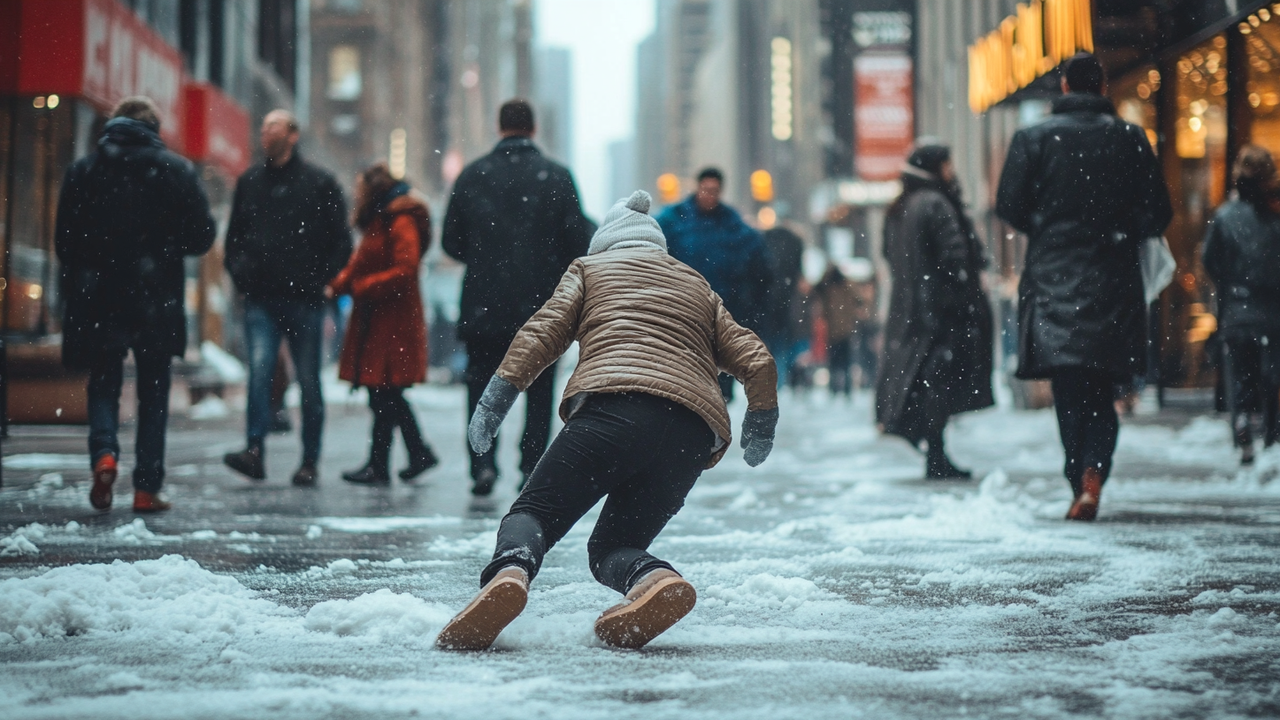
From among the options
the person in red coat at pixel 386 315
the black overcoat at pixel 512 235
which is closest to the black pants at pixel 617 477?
the black overcoat at pixel 512 235

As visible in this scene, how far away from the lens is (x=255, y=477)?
28.2 feet

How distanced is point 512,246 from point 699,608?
11.1 feet

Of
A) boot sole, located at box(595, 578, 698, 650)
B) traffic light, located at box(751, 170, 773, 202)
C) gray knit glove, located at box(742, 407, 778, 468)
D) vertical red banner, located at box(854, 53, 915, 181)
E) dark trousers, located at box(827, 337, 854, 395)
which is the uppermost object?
vertical red banner, located at box(854, 53, 915, 181)

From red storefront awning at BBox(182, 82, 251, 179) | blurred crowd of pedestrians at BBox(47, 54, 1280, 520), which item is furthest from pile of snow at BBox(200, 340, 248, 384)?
blurred crowd of pedestrians at BBox(47, 54, 1280, 520)

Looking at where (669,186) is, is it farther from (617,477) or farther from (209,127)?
(617,477)

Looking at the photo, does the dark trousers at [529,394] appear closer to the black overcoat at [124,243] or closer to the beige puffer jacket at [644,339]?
the black overcoat at [124,243]

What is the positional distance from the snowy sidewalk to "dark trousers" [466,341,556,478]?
0.36 m

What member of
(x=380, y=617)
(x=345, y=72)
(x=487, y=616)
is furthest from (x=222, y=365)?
(x=345, y=72)

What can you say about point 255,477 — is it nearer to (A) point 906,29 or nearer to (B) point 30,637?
(B) point 30,637

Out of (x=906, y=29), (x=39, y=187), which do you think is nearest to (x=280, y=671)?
(x=39, y=187)

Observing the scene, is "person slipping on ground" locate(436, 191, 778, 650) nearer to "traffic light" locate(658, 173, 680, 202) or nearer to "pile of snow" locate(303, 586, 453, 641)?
"pile of snow" locate(303, 586, 453, 641)

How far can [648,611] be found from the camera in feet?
13.0

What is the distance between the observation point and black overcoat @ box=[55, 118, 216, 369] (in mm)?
7199

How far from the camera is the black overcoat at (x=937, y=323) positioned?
883 cm
